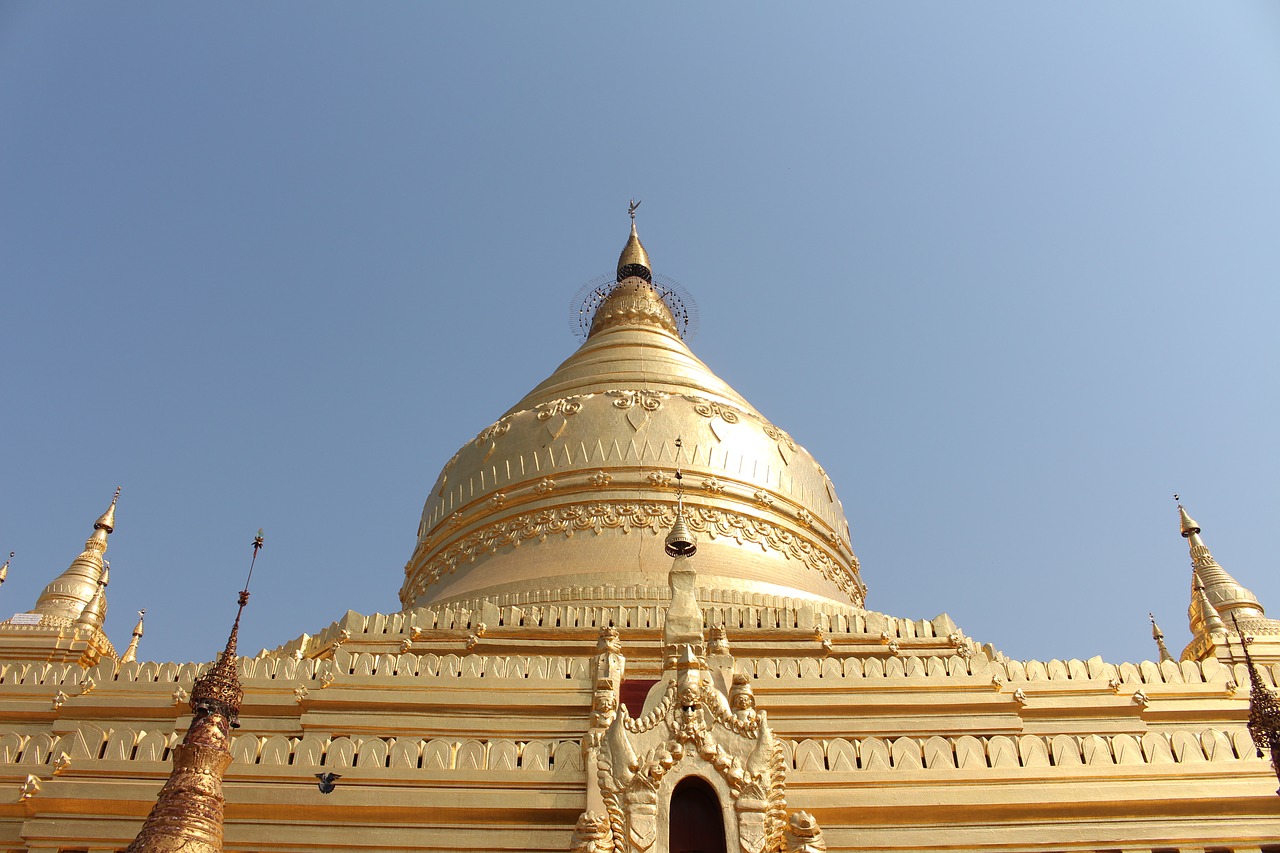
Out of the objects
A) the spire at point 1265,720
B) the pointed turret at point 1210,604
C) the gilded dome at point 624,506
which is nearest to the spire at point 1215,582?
the pointed turret at point 1210,604

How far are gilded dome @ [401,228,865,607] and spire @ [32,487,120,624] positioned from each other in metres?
6.02

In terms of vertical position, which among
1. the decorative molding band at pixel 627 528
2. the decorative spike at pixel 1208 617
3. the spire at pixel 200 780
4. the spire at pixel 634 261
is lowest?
the spire at pixel 200 780

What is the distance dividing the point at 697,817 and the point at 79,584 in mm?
15910

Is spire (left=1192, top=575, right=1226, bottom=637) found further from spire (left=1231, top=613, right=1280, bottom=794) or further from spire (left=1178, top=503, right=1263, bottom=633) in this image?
spire (left=1231, top=613, right=1280, bottom=794)

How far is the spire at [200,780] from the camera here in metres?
8.54

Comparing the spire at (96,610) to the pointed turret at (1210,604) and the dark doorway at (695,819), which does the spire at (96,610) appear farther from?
the pointed turret at (1210,604)

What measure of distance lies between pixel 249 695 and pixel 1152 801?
34.6ft

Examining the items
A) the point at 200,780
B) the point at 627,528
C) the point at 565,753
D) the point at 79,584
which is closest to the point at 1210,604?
the point at 627,528

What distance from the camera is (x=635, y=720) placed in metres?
10.7

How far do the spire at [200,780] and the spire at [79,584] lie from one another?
13.0 m

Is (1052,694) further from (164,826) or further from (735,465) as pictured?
(164,826)

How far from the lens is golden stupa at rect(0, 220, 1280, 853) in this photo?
10.4 metres

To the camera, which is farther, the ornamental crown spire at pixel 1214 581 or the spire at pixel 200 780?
the ornamental crown spire at pixel 1214 581

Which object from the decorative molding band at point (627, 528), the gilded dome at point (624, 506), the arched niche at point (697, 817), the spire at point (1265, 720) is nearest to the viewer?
the spire at point (1265, 720)
